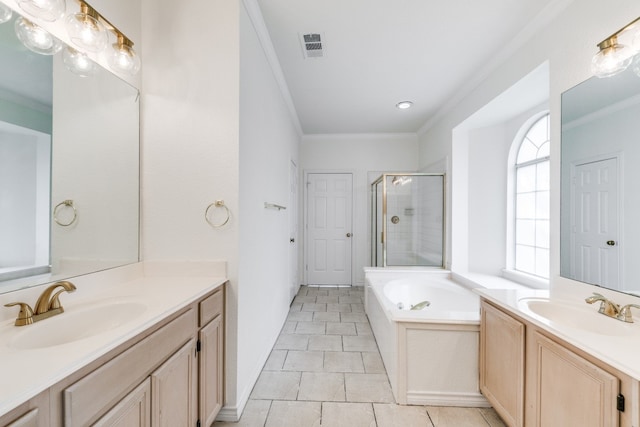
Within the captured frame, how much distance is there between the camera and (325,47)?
7.32 feet

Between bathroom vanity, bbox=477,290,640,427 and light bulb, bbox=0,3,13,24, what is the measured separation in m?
2.41

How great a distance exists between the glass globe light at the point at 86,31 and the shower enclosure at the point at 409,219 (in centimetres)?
303

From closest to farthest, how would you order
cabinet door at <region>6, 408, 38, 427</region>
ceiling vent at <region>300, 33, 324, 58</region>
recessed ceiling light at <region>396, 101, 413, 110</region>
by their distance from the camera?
cabinet door at <region>6, 408, 38, 427</region>
ceiling vent at <region>300, 33, 324, 58</region>
recessed ceiling light at <region>396, 101, 413, 110</region>

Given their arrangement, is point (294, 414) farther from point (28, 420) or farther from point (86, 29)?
point (86, 29)

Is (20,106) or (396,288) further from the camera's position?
(396,288)

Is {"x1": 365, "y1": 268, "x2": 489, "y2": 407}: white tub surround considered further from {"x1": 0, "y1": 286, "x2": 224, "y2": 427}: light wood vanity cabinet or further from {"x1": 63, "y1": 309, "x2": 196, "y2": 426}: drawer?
{"x1": 63, "y1": 309, "x2": 196, "y2": 426}: drawer

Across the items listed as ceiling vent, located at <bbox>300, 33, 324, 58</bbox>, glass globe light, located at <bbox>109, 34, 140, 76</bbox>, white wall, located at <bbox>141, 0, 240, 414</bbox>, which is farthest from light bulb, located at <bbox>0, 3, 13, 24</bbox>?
ceiling vent, located at <bbox>300, 33, 324, 58</bbox>

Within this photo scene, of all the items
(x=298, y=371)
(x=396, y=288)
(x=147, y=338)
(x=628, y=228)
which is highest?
(x=628, y=228)

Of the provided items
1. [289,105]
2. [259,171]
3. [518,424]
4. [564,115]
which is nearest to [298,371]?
[518,424]

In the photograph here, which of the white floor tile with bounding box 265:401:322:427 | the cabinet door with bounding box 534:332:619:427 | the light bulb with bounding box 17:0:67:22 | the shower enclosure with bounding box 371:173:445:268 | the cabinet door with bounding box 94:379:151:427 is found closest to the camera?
→ the cabinet door with bounding box 94:379:151:427

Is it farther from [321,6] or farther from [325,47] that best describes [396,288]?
[321,6]

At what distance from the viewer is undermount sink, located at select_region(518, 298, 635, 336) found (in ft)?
4.00

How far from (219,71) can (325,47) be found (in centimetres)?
100

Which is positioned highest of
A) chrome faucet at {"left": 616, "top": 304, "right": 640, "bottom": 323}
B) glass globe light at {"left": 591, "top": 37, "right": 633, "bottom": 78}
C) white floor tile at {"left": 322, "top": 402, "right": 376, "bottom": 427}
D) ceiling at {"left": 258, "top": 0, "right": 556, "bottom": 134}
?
ceiling at {"left": 258, "top": 0, "right": 556, "bottom": 134}
